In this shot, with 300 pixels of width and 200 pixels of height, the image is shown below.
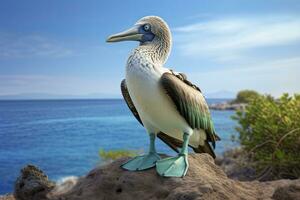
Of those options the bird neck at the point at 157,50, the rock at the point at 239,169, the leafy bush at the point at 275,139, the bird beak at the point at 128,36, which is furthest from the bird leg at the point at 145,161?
the rock at the point at 239,169

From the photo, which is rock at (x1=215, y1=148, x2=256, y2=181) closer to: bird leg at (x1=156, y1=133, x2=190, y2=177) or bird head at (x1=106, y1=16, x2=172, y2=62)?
bird leg at (x1=156, y1=133, x2=190, y2=177)

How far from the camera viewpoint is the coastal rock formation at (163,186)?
10.1 ft

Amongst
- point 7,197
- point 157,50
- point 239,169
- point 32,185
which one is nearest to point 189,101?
point 157,50

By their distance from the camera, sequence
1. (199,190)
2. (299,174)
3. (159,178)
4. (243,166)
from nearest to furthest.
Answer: (199,190) < (159,178) < (299,174) < (243,166)

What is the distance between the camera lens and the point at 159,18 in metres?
3.37

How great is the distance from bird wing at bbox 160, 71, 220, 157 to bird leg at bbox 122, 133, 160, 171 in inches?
15.6

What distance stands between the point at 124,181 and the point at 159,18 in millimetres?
1304

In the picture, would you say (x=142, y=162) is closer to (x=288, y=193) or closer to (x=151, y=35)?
(x=151, y=35)

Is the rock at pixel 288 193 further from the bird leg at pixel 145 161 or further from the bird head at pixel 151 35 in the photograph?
the bird head at pixel 151 35

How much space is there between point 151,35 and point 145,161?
1004 mm

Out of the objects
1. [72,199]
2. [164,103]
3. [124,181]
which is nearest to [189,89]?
[164,103]

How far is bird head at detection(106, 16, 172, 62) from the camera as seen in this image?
3.33 meters

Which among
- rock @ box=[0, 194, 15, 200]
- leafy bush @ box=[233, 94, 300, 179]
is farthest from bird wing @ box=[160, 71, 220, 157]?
leafy bush @ box=[233, 94, 300, 179]

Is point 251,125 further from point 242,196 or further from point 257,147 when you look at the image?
point 242,196
